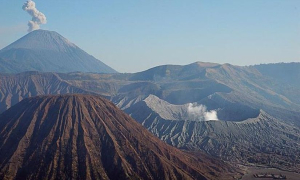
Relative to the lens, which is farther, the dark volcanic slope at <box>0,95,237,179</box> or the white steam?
the white steam

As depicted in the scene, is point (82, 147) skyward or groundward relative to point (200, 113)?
groundward

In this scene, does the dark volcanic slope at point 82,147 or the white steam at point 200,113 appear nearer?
the dark volcanic slope at point 82,147

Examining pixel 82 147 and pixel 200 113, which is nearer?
pixel 82 147

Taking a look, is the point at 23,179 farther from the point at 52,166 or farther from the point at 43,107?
the point at 43,107
